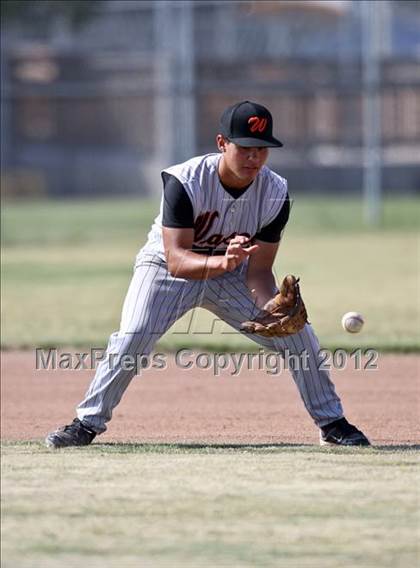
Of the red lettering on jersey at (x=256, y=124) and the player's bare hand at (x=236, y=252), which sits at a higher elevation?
the red lettering on jersey at (x=256, y=124)

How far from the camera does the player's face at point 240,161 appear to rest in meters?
5.19

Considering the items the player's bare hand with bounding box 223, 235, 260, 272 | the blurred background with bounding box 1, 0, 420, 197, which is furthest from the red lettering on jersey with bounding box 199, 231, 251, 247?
the blurred background with bounding box 1, 0, 420, 197

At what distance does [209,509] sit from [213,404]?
3414mm

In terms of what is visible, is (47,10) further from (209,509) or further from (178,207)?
(209,509)

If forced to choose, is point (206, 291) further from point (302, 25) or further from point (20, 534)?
point (302, 25)

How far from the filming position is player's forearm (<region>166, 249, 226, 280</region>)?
511cm

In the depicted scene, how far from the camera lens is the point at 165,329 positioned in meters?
5.42

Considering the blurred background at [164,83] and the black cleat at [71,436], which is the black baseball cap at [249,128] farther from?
the blurred background at [164,83]

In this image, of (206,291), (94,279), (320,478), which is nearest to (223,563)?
(320,478)

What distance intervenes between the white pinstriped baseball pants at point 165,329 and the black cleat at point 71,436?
0.04 meters

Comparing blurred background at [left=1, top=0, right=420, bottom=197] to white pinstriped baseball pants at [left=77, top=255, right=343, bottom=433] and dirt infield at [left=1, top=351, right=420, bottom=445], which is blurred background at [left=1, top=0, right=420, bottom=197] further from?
white pinstriped baseball pants at [left=77, top=255, right=343, bottom=433]

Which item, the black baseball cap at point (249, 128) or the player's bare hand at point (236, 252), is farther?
the black baseball cap at point (249, 128)

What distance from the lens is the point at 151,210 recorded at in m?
26.6

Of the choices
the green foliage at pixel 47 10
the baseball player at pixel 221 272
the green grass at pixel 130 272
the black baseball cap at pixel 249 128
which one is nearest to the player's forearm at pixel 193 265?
the baseball player at pixel 221 272
